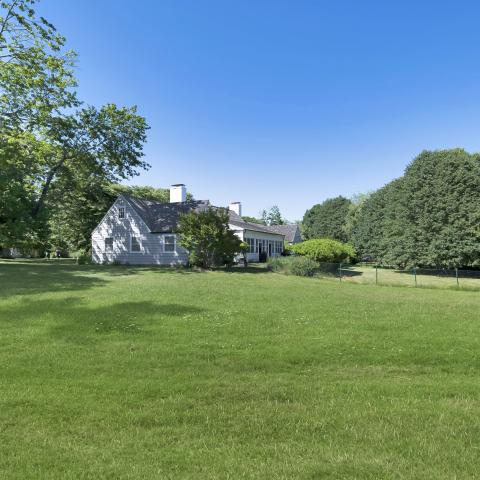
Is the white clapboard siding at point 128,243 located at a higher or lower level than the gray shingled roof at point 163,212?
lower

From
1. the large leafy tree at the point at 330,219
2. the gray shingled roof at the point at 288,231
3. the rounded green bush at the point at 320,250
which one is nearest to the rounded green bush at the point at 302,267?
the rounded green bush at the point at 320,250

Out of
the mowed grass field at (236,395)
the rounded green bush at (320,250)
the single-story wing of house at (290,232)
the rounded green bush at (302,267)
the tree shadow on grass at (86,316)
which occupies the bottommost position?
the mowed grass field at (236,395)

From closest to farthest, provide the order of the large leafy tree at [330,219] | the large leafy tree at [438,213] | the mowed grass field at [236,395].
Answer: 1. the mowed grass field at [236,395]
2. the large leafy tree at [438,213]
3. the large leafy tree at [330,219]

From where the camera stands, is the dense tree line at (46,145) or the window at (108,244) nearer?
the dense tree line at (46,145)

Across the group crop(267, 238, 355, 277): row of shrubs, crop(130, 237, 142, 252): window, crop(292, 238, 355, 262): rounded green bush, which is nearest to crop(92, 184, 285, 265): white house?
crop(130, 237, 142, 252): window

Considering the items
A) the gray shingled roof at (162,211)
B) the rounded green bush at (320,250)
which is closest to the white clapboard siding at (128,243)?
the gray shingled roof at (162,211)

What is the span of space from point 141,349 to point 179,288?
9303mm

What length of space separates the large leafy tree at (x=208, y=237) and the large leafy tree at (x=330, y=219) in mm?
36363

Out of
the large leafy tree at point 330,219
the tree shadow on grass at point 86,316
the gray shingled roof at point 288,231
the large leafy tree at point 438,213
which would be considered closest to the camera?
the tree shadow on grass at point 86,316

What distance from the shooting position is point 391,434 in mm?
4680

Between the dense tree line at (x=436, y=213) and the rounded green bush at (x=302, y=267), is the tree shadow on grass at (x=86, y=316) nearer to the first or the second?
the rounded green bush at (x=302, y=267)

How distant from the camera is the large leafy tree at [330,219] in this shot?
6412 cm

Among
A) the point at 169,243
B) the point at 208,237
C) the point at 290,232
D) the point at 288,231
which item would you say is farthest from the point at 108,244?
the point at 288,231

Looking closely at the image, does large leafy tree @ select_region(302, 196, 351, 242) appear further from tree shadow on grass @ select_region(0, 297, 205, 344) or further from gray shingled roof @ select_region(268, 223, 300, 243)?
tree shadow on grass @ select_region(0, 297, 205, 344)
